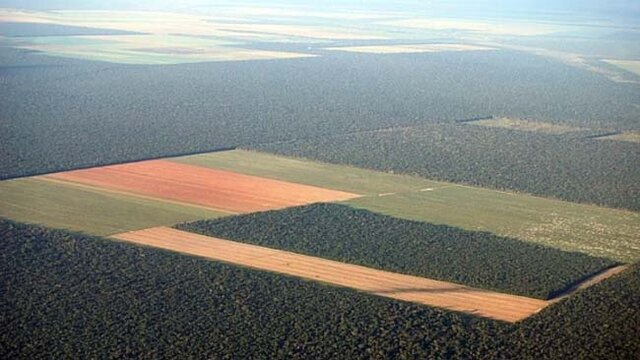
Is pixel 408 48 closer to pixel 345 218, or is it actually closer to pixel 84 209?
pixel 345 218

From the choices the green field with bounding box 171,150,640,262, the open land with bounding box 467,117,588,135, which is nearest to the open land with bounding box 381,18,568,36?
the open land with bounding box 467,117,588,135

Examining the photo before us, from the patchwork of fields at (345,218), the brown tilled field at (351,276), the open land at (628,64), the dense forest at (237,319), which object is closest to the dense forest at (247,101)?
the patchwork of fields at (345,218)

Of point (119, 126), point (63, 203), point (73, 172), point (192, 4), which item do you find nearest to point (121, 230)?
point (63, 203)

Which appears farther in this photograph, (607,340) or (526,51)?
(526,51)

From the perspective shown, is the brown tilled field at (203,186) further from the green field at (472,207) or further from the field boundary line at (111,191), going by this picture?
the green field at (472,207)

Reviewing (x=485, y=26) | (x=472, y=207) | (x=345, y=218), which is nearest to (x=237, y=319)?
(x=345, y=218)

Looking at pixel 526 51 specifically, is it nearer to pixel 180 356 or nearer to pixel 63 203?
pixel 63 203

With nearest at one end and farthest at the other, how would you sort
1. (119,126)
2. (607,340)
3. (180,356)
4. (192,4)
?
→ (180,356) < (607,340) < (119,126) < (192,4)
